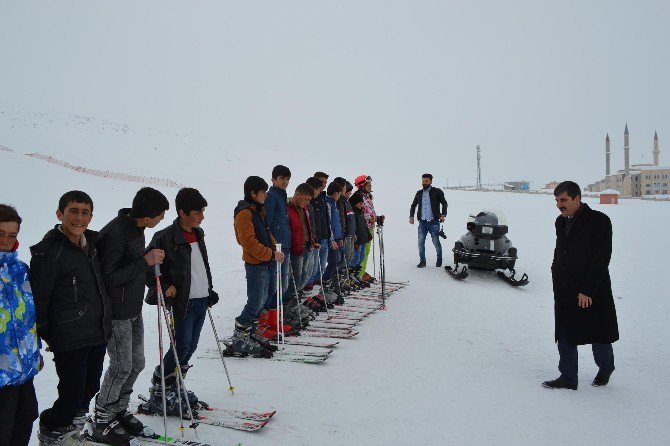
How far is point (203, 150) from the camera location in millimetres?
50031

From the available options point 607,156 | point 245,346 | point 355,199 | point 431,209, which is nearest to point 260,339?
point 245,346

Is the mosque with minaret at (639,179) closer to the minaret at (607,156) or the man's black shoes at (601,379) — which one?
the minaret at (607,156)

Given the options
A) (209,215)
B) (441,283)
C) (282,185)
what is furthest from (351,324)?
(209,215)

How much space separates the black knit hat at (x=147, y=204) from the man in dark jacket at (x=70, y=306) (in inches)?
14.5

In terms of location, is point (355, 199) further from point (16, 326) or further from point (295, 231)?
point (16, 326)

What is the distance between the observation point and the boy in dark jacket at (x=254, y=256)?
229 inches

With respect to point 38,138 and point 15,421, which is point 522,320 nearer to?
point 15,421

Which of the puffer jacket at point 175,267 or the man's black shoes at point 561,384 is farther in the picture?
the man's black shoes at point 561,384

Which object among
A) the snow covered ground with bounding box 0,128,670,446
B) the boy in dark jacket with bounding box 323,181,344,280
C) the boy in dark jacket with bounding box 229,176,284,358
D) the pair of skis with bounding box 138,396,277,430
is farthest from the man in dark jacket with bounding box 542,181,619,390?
the boy in dark jacket with bounding box 323,181,344,280

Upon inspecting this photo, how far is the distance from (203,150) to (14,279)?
161ft

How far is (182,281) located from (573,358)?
3721mm

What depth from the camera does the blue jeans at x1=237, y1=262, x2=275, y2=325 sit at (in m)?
5.95

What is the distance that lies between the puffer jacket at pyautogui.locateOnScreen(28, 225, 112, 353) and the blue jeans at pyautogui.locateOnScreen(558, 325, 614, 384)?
4.10m

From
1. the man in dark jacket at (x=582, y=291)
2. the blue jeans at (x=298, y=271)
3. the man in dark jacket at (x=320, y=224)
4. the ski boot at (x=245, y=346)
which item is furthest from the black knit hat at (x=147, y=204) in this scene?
the man in dark jacket at (x=320, y=224)
